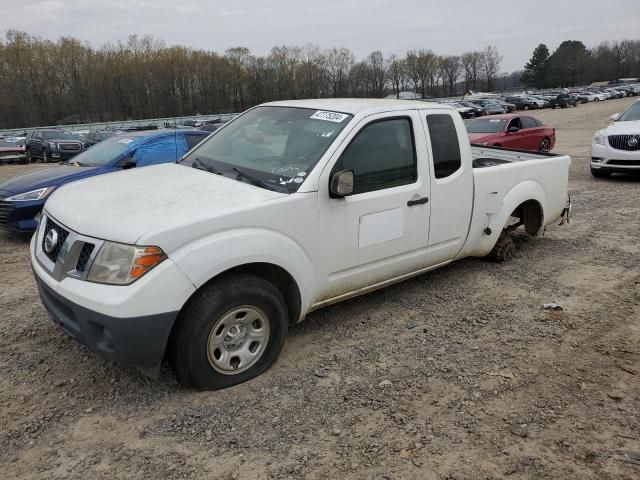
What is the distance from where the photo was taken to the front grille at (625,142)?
10.7 metres

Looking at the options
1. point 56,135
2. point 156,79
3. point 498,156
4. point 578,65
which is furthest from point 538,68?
point 498,156

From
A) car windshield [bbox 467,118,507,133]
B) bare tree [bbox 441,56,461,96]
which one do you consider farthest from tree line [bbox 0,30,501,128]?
car windshield [bbox 467,118,507,133]

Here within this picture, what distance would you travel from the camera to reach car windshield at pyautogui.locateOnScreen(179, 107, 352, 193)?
3729 mm

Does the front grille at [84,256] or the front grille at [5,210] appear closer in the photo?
the front grille at [84,256]

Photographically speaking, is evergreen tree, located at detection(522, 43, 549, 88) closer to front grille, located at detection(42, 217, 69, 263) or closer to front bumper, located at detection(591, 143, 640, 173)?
front bumper, located at detection(591, 143, 640, 173)

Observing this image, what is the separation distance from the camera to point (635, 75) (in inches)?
5143

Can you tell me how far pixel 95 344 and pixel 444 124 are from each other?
10.9ft

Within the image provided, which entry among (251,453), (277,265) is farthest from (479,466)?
(277,265)

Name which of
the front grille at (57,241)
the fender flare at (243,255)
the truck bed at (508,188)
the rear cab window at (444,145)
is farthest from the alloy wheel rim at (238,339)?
the truck bed at (508,188)

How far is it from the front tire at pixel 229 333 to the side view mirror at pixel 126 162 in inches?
200

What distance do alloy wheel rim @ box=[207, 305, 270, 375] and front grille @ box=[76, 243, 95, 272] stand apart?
841 mm

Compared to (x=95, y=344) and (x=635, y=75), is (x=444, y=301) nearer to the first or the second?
(x=95, y=344)

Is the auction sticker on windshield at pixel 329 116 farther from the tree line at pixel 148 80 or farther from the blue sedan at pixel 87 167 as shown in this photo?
the tree line at pixel 148 80

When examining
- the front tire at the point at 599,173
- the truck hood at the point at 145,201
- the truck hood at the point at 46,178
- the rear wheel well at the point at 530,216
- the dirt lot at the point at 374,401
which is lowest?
the dirt lot at the point at 374,401
